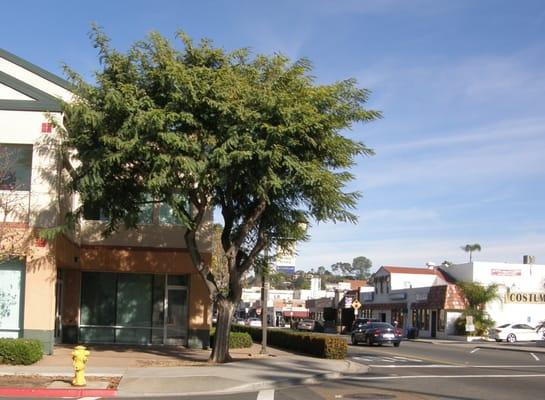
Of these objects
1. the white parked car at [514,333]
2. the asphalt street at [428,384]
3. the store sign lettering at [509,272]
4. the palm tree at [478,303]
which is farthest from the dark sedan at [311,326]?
the asphalt street at [428,384]

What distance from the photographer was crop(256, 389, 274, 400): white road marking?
1420 centimetres

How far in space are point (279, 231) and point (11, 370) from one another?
9064mm

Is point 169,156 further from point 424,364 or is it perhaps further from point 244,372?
point 424,364

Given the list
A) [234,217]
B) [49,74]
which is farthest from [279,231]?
[49,74]

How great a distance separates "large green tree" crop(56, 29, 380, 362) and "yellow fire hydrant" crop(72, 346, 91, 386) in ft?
16.1

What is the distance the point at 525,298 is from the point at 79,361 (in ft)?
162

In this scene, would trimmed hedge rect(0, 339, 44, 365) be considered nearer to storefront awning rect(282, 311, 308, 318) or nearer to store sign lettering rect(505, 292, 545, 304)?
store sign lettering rect(505, 292, 545, 304)

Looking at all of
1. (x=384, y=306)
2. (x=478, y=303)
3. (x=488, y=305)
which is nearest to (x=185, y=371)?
(x=478, y=303)

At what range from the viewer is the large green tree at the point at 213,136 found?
18219mm

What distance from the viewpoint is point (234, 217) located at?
22.1 meters

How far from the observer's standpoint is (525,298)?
5697 centimetres

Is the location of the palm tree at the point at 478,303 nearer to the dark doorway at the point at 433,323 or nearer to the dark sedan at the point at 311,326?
the dark doorway at the point at 433,323

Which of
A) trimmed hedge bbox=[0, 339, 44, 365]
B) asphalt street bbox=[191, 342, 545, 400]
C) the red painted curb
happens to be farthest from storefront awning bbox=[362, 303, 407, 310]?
the red painted curb

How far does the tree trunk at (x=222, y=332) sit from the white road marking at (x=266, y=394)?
552 centimetres
